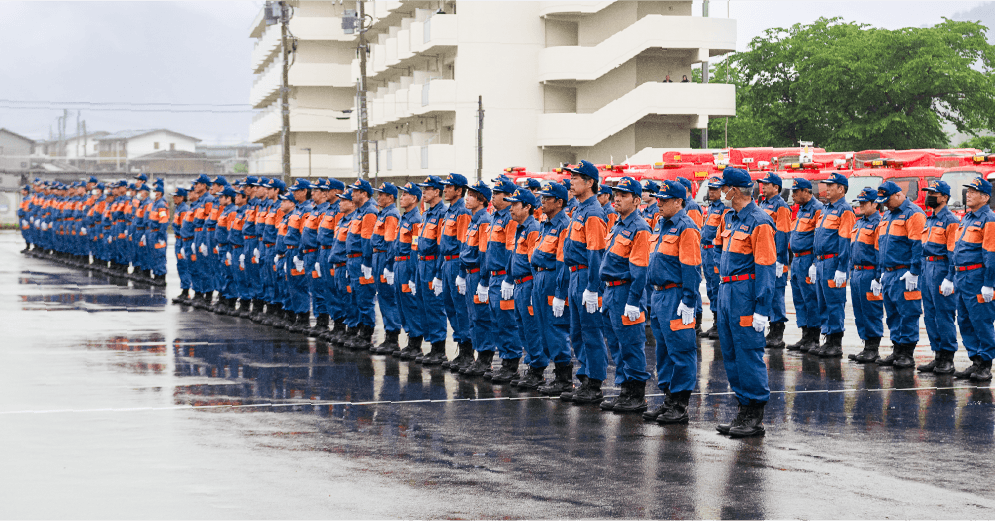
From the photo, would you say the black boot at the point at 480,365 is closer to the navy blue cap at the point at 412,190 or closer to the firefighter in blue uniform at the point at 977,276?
the navy blue cap at the point at 412,190

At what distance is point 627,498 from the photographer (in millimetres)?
7641

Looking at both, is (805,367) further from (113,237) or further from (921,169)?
(113,237)

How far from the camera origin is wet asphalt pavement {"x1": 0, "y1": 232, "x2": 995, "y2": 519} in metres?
7.53

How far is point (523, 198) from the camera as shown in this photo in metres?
12.5

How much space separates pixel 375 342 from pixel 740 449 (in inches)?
327

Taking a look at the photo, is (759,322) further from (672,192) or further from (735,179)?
(672,192)

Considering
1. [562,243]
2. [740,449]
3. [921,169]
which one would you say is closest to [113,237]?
[921,169]

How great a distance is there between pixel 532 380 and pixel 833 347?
15.5ft

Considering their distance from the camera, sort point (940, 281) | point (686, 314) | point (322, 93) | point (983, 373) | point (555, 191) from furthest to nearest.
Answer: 1. point (322, 93)
2. point (940, 281)
3. point (983, 373)
4. point (555, 191)
5. point (686, 314)

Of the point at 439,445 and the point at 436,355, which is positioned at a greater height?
the point at 436,355

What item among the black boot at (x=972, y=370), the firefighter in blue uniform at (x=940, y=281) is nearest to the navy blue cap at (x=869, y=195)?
the firefighter in blue uniform at (x=940, y=281)

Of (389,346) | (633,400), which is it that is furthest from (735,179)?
(389,346)

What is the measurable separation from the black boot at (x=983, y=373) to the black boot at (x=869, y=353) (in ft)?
4.98

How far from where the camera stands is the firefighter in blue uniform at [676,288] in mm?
10375
